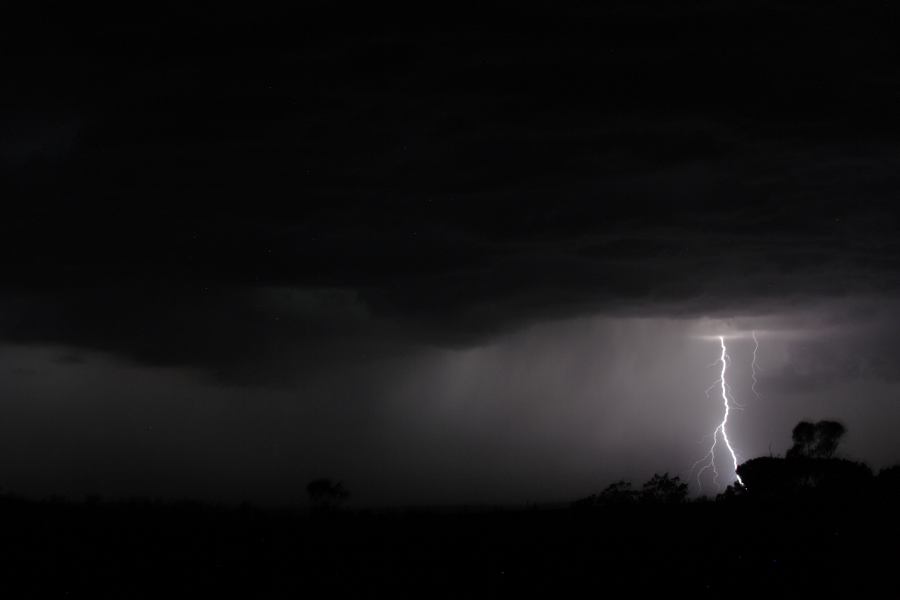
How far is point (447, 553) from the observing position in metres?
24.1

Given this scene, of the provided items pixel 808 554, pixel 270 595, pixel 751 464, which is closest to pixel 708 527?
pixel 808 554

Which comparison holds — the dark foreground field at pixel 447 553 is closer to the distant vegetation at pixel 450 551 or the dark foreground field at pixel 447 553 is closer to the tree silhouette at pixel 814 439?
the distant vegetation at pixel 450 551

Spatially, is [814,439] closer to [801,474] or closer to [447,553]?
[801,474]

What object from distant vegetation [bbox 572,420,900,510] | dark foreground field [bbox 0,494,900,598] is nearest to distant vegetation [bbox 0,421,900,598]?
dark foreground field [bbox 0,494,900,598]

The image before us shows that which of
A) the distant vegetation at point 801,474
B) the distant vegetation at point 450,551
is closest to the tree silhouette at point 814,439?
the distant vegetation at point 801,474

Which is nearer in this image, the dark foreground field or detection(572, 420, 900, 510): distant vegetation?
the dark foreground field

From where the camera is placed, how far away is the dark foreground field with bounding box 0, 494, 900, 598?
20.9 m

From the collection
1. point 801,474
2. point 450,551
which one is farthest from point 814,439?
point 450,551

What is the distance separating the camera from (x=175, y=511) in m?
30.9

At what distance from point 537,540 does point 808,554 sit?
21.1 ft

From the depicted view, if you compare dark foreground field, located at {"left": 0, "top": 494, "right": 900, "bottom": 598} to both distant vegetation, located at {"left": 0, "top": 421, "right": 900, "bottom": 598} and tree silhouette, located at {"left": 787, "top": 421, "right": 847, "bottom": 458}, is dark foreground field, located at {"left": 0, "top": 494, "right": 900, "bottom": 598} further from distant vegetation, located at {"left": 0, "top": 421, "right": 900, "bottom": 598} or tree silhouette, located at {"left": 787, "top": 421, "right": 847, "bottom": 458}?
tree silhouette, located at {"left": 787, "top": 421, "right": 847, "bottom": 458}

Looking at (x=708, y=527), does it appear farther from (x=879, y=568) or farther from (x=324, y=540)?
(x=324, y=540)

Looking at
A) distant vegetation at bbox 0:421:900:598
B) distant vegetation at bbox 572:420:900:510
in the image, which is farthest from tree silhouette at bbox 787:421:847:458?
distant vegetation at bbox 0:421:900:598

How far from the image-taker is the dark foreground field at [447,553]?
20.9m
